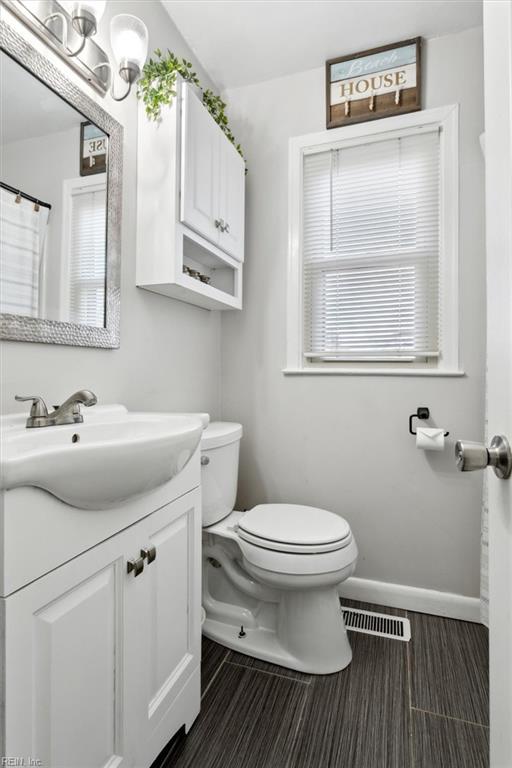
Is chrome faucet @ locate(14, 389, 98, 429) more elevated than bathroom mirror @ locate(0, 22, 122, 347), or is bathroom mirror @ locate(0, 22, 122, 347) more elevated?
bathroom mirror @ locate(0, 22, 122, 347)

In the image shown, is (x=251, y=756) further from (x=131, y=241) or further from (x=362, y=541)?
(x=131, y=241)

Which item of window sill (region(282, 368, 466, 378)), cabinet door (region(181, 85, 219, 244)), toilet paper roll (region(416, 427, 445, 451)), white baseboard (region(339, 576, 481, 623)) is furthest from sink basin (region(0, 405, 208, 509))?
white baseboard (region(339, 576, 481, 623))

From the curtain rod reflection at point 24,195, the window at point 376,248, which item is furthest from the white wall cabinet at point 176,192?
the window at point 376,248

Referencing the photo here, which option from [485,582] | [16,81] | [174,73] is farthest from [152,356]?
[485,582]

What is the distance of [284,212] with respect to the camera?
2051 millimetres

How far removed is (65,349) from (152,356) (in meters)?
0.45

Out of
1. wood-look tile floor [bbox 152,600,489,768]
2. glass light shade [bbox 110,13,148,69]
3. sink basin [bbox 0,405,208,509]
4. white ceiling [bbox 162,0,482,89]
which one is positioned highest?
white ceiling [bbox 162,0,482,89]

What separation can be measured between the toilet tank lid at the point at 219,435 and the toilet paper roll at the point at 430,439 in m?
0.79

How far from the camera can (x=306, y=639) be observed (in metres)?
1.44

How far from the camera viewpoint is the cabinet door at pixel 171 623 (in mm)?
958

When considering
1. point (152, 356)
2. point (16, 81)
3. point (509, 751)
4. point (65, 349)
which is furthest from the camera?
point (152, 356)

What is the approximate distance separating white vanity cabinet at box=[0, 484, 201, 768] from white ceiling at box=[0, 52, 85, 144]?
985 mm

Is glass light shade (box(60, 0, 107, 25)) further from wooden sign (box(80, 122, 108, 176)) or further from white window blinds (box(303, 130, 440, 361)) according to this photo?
white window blinds (box(303, 130, 440, 361))

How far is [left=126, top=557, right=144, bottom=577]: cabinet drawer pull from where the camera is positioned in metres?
0.88
